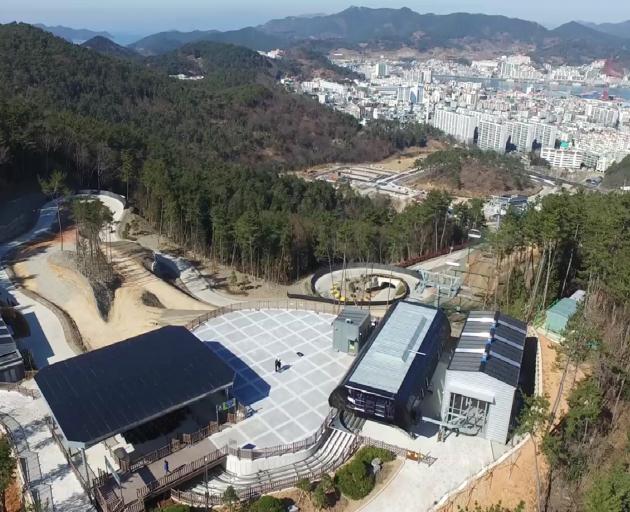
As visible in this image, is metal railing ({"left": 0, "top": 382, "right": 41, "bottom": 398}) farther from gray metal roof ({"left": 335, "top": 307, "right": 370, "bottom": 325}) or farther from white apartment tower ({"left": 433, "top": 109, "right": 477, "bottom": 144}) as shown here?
white apartment tower ({"left": 433, "top": 109, "right": 477, "bottom": 144})

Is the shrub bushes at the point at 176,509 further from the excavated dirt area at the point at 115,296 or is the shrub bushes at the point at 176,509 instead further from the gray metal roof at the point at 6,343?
the excavated dirt area at the point at 115,296

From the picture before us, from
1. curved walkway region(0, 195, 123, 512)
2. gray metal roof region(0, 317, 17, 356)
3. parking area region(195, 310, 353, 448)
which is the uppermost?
gray metal roof region(0, 317, 17, 356)

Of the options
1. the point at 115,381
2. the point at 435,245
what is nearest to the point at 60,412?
the point at 115,381

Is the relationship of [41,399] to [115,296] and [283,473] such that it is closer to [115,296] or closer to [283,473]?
[283,473]

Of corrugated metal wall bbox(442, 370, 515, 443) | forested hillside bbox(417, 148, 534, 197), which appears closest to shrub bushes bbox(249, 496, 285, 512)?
corrugated metal wall bbox(442, 370, 515, 443)

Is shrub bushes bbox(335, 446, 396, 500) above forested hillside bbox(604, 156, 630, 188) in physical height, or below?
above

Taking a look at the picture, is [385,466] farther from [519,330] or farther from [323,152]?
[323,152]

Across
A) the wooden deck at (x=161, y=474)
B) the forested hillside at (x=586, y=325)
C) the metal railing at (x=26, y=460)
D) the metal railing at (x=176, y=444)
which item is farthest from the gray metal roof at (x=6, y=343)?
the forested hillside at (x=586, y=325)
